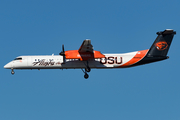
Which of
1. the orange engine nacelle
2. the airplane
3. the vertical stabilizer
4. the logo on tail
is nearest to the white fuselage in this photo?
the airplane

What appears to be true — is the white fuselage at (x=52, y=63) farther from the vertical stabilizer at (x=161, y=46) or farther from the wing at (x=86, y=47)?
the vertical stabilizer at (x=161, y=46)

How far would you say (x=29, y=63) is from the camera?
28984mm

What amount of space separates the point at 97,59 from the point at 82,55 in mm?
1947

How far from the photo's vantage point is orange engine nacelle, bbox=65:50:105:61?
27.8 metres

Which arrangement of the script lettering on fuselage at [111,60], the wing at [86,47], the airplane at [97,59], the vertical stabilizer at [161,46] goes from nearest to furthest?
the wing at [86,47] → the airplane at [97,59] → the script lettering on fuselage at [111,60] → the vertical stabilizer at [161,46]

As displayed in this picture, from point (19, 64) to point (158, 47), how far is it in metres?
14.5

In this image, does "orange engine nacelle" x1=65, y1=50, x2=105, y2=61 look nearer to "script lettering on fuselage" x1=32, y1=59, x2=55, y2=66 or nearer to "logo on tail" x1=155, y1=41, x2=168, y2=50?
"script lettering on fuselage" x1=32, y1=59, x2=55, y2=66

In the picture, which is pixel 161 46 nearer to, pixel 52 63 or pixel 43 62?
pixel 52 63

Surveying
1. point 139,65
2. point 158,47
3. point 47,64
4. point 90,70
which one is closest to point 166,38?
point 158,47

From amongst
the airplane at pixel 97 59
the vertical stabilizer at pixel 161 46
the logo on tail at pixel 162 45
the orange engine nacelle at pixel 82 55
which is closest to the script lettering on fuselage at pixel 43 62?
the airplane at pixel 97 59

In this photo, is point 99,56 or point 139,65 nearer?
point 99,56

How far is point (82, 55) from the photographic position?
92.3ft

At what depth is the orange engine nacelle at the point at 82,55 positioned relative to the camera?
91.2 feet

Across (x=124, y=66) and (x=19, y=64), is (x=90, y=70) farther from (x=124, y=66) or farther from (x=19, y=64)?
(x=19, y=64)
